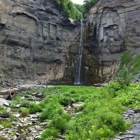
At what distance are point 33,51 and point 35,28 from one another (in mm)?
5272

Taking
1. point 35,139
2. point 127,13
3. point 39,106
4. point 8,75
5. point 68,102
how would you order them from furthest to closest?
point 127,13
point 8,75
point 68,102
point 39,106
point 35,139

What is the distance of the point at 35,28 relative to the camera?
55094 mm

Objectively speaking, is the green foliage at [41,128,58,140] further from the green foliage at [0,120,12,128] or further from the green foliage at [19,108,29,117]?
the green foliage at [19,108,29,117]

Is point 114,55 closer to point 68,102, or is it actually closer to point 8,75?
point 8,75

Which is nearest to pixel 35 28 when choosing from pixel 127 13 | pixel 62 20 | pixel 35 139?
pixel 62 20

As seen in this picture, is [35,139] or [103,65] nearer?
[35,139]

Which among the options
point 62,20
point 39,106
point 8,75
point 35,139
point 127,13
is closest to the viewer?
point 35,139

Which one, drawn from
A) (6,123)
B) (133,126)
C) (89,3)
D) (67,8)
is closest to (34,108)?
(6,123)

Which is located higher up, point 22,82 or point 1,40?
point 1,40

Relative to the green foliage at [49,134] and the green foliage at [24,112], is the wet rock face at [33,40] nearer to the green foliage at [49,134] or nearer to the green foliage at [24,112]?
the green foliage at [24,112]

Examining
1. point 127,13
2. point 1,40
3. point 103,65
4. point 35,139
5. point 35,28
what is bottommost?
point 35,139

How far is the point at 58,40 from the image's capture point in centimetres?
5819

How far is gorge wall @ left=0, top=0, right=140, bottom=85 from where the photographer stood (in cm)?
5119

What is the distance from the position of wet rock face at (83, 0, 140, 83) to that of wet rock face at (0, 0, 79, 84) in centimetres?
484
